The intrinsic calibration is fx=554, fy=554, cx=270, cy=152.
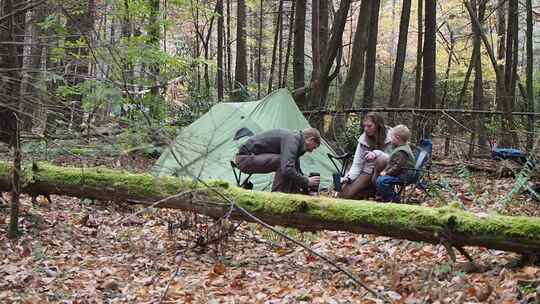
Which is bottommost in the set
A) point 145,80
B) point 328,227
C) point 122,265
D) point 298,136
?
point 122,265

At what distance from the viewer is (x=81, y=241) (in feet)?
18.4

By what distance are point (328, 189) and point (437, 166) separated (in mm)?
2152

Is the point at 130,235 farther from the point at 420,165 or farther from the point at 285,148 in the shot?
the point at 420,165

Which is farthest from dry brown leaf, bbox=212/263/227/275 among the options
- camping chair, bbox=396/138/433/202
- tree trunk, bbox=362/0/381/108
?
tree trunk, bbox=362/0/381/108

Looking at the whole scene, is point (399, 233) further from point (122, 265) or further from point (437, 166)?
point (437, 166)

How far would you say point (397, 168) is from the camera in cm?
631

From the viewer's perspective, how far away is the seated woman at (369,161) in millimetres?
6707

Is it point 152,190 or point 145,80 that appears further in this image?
point 152,190

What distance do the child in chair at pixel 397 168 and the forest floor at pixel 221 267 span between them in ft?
3.21

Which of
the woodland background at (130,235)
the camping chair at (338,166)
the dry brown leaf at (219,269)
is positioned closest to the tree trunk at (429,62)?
the woodland background at (130,235)

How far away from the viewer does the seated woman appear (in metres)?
6.71

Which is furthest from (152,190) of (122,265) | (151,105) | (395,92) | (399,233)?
(395,92)

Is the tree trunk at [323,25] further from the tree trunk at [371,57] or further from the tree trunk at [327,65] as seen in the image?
the tree trunk at [371,57]

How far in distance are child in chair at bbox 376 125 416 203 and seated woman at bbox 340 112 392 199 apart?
10.1 inches
